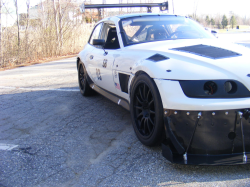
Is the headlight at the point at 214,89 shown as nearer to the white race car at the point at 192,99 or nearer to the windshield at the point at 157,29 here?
the white race car at the point at 192,99

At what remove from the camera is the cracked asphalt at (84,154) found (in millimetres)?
2383

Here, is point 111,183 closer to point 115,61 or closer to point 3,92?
point 115,61

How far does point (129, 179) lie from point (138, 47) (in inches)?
70.0

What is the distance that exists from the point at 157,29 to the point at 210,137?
2195mm

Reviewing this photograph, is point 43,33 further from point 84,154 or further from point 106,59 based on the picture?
point 84,154

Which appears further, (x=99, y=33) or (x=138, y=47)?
(x=99, y=33)

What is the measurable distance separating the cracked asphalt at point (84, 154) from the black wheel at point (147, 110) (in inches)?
7.8

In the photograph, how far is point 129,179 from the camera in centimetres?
239

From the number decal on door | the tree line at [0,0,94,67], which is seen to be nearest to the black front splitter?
the number decal on door

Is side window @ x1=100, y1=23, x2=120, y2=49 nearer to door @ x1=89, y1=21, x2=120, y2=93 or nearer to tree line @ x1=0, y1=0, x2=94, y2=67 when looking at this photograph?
door @ x1=89, y1=21, x2=120, y2=93

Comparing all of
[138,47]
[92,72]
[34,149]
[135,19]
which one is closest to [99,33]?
[92,72]

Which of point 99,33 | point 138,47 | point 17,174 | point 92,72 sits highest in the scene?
point 99,33

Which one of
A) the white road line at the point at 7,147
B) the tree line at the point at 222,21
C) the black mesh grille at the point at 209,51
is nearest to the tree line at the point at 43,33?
the white road line at the point at 7,147

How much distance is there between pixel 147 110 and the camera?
2.93m
